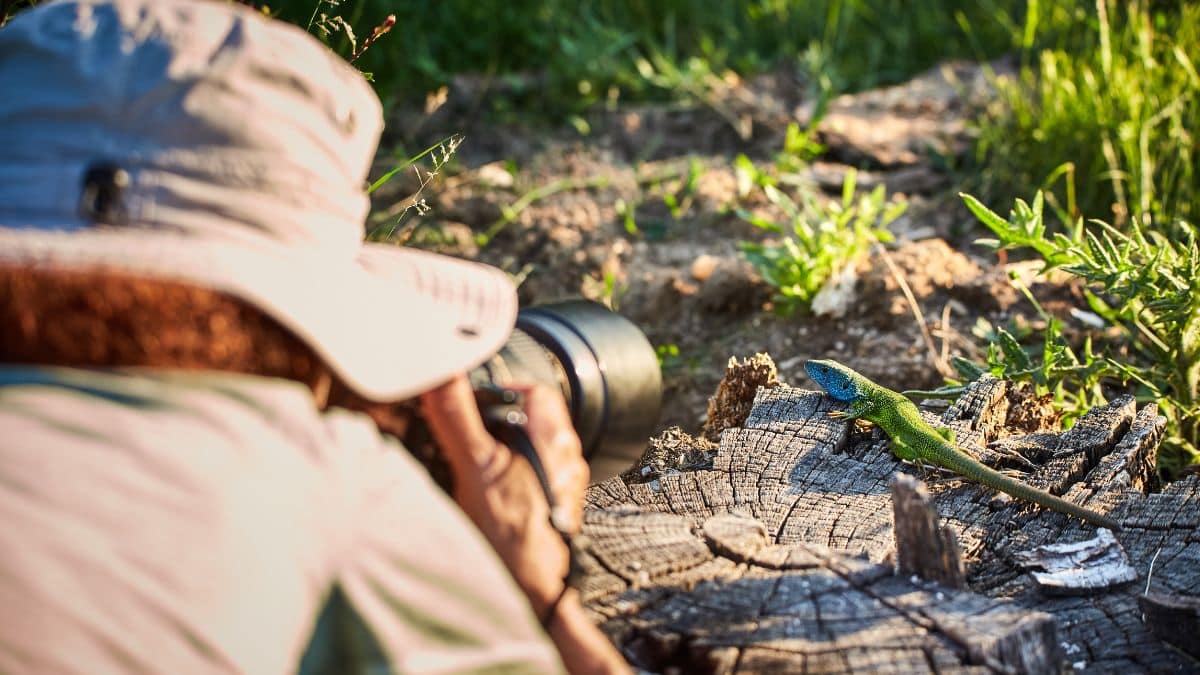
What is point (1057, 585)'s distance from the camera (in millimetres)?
2053

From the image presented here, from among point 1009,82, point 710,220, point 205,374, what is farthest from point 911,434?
point 1009,82

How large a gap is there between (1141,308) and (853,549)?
40.0 inches

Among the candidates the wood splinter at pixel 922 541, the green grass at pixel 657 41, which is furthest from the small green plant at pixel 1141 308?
the green grass at pixel 657 41

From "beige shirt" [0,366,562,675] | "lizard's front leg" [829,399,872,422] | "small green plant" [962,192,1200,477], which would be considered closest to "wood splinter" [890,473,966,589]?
"lizard's front leg" [829,399,872,422]

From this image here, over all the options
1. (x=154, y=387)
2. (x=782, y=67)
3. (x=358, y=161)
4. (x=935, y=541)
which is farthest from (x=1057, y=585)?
(x=782, y=67)

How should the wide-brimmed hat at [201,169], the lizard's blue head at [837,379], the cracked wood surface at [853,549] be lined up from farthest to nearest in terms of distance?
the lizard's blue head at [837,379]
the cracked wood surface at [853,549]
the wide-brimmed hat at [201,169]

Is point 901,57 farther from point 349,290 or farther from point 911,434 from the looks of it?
point 349,290

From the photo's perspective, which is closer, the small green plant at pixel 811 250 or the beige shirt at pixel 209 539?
the beige shirt at pixel 209 539

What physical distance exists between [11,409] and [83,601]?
207 mm

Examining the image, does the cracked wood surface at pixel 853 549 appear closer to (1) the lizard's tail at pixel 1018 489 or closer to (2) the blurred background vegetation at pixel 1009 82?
(1) the lizard's tail at pixel 1018 489

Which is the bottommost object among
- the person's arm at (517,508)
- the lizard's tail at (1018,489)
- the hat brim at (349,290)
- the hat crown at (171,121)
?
the lizard's tail at (1018,489)

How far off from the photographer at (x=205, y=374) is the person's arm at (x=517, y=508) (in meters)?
0.13

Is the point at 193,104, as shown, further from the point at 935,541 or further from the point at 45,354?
the point at 935,541

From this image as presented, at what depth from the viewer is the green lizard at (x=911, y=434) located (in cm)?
226
